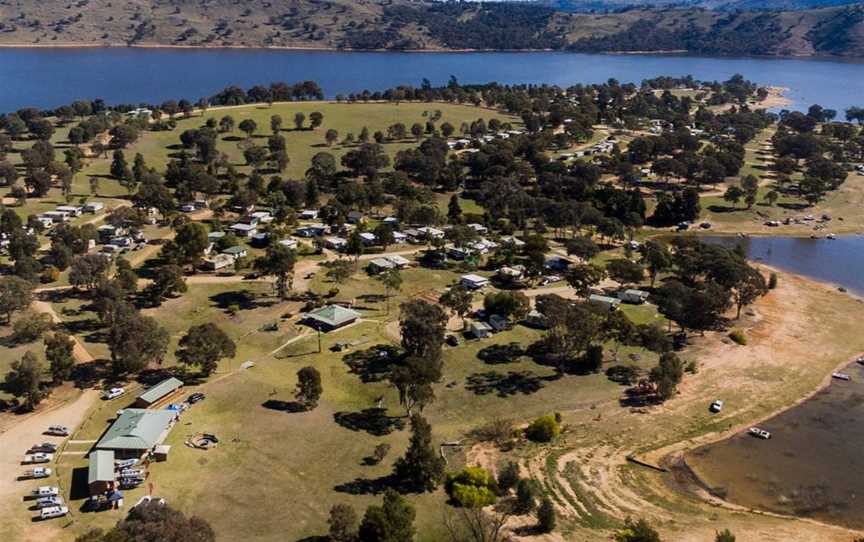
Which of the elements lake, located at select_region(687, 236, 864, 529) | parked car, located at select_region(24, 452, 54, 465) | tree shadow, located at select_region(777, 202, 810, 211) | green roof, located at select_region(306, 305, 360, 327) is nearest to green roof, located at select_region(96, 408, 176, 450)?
parked car, located at select_region(24, 452, 54, 465)

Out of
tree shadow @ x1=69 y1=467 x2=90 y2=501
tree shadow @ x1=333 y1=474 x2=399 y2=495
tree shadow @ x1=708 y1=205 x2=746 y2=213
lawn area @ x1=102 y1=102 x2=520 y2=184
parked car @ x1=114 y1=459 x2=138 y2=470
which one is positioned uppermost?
lawn area @ x1=102 y1=102 x2=520 y2=184

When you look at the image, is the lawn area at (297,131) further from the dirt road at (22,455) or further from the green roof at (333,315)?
the dirt road at (22,455)

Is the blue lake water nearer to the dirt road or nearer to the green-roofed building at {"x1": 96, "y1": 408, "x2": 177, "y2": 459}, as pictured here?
the green-roofed building at {"x1": 96, "y1": 408, "x2": 177, "y2": 459}

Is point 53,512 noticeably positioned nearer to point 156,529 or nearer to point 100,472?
point 100,472

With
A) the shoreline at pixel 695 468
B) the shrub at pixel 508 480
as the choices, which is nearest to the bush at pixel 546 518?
the shrub at pixel 508 480

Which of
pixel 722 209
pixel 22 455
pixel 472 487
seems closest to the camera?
pixel 472 487

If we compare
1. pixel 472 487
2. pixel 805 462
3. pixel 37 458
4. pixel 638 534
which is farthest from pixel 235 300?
pixel 805 462
